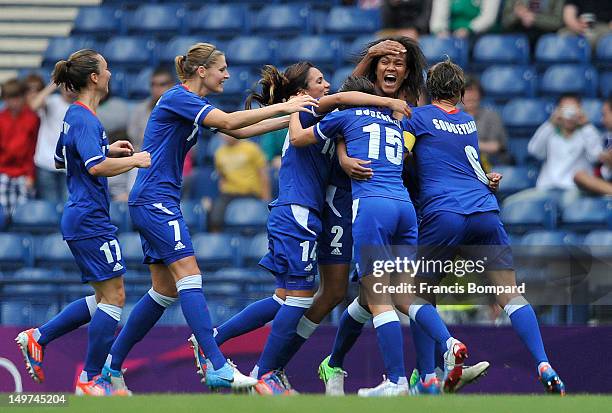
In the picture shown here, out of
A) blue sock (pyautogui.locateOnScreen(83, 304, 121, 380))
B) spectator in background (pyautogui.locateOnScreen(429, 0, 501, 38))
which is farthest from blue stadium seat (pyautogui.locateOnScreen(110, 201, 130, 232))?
blue sock (pyautogui.locateOnScreen(83, 304, 121, 380))

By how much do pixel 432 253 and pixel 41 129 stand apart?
18.4 ft

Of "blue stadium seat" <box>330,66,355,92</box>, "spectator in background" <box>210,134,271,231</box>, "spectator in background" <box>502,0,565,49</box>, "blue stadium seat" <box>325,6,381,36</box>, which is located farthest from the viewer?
"blue stadium seat" <box>325,6,381,36</box>

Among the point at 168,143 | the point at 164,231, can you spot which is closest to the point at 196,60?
the point at 168,143

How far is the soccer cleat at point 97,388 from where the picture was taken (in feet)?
23.8

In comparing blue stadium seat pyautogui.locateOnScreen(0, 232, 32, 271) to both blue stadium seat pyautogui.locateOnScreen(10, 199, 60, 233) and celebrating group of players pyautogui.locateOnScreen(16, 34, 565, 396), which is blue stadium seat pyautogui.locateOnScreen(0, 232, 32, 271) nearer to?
blue stadium seat pyautogui.locateOnScreen(10, 199, 60, 233)

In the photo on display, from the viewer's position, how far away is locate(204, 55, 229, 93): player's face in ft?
24.2

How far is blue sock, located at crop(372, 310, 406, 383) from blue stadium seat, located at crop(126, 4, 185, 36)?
7.53 meters

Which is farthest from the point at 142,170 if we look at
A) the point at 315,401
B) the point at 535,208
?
the point at 535,208

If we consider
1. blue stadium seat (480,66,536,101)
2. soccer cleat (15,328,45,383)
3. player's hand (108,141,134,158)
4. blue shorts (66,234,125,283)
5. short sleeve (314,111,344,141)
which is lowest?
soccer cleat (15,328,45,383)

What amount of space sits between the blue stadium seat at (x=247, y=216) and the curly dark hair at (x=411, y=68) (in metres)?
3.59

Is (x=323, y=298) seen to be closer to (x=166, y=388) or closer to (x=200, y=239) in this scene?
(x=166, y=388)

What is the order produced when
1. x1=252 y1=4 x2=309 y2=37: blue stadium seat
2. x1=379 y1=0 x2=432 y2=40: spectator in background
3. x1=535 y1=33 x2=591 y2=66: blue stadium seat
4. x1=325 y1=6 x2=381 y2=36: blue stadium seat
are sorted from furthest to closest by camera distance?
1. x1=252 y1=4 x2=309 y2=37: blue stadium seat
2. x1=325 y1=6 x2=381 y2=36: blue stadium seat
3. x1=535 y1=33 x2=591 y2=66: blue stadium seat
4. x1=379 y1=0 x2=432 y2=40: spectator in background

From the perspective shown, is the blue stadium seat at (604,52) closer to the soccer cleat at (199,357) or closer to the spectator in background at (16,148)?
the spectator in background at (16,148)

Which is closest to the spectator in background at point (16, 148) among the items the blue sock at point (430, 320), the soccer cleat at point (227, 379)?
the soccer cleat at point (227, 379)
